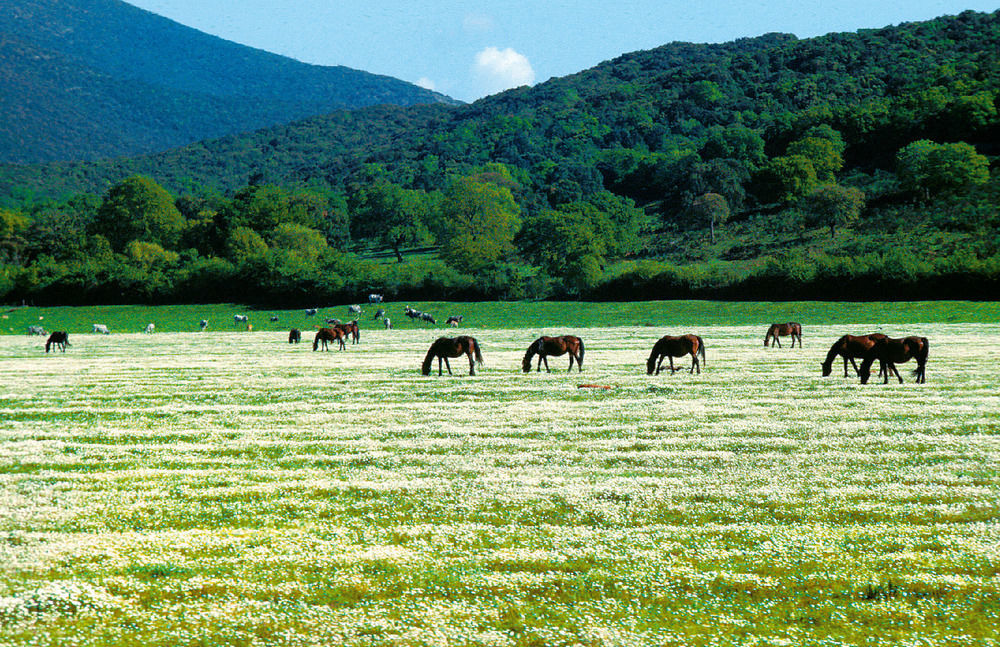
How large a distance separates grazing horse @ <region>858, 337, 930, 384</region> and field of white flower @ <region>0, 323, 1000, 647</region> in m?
1.87

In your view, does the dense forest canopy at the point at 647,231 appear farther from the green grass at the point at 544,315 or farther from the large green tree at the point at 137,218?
the green grass at the point at 544,315

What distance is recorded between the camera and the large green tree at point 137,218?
14888 cm

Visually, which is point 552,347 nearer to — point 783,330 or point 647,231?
point 783,330

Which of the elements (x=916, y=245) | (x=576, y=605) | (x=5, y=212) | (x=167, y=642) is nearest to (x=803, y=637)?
(x=576, y=605)

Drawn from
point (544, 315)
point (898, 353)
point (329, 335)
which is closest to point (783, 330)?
point (898, 353)

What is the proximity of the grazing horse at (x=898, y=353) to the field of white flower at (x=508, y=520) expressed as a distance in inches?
73.6

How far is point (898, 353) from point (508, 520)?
57.4ft

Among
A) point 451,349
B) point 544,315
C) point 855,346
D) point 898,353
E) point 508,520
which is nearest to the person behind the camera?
point 508,520

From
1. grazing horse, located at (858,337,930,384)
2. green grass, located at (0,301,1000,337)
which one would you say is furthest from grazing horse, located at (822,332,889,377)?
green grass, located at (0,301,1000,337)

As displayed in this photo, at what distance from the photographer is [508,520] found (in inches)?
392

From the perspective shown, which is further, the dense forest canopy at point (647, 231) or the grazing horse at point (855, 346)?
the dense forest canopy at point (647, 231)

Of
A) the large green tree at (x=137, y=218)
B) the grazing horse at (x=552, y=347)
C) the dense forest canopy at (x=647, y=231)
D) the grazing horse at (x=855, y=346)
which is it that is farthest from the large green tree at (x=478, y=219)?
the grazing horse at (x=855, y=346)

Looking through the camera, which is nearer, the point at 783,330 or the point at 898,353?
the point at 898,353

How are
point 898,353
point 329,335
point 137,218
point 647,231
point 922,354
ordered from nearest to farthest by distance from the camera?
point 922,354 < point 898,353 < point 329,335 < point 137,218 < point 647,231
